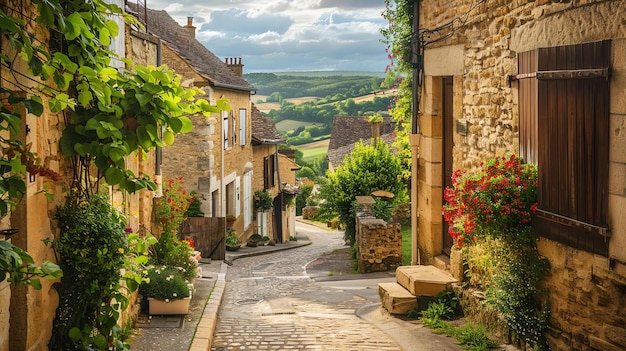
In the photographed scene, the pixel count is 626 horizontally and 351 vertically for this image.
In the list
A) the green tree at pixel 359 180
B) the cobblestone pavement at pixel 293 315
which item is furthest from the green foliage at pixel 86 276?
the green tree at pixel 359 180

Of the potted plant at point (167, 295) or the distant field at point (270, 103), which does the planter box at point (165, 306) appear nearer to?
the potted plant at point (167, 295)

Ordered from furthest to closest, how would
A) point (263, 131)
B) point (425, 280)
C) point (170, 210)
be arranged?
point (263, 131), point (170, 210), point (425, 280)

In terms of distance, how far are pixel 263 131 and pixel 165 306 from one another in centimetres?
1816

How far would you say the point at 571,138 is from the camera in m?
5.73

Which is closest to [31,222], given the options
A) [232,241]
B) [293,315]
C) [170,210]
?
[293,315]

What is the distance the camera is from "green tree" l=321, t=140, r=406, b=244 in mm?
18891

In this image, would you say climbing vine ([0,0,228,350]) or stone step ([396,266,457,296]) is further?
stone step ([396,266,457,296])

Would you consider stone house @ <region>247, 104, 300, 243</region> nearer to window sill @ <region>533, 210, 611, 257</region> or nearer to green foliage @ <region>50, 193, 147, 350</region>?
window sill @ <region>533, 210, 611, 257</region>

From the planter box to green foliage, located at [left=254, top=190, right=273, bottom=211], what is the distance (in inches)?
649

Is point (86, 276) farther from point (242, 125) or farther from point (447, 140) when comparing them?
point (242, 125)

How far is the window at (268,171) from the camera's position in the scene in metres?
25.9

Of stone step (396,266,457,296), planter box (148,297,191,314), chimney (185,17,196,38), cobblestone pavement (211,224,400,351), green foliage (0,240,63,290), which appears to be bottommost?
cobblestone pavement (211,224,400,351)

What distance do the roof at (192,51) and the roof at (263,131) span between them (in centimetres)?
229

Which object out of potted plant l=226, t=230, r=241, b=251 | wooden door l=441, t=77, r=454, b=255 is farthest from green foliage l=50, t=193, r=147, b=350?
potted plant l=226, t=230, r=241, b=251
